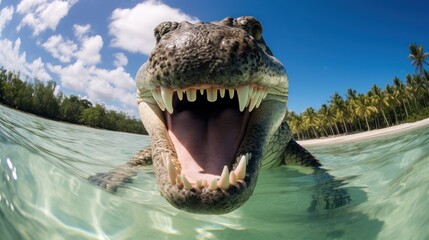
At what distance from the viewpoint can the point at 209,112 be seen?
Result: 303 centimetres

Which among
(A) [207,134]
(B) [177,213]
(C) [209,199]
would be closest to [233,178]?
(C) [209,199]

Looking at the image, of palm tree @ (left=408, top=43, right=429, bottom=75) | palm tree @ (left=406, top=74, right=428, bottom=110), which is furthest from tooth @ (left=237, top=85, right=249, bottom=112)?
palm tree @ (left=406, top=74, right=428, bottom=110)

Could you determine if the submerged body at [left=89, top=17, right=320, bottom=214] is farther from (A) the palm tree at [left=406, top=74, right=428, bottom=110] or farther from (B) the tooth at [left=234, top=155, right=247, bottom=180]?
(A) the palm tree at [left=406, top=74, right=428, bottom=110]

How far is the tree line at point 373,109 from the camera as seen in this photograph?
29.5 feet

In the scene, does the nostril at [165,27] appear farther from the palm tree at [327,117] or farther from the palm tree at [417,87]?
the palm tree at [327,117]

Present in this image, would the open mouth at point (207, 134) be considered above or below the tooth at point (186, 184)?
above

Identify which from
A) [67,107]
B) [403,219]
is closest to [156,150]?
[403,219]

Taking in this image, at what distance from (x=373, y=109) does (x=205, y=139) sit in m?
27.1

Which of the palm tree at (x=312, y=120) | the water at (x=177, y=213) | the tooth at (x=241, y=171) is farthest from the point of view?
the palm tree at (x=312, y=120)

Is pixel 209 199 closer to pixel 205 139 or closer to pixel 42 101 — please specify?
pixel 205 139

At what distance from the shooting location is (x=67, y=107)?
1182cm

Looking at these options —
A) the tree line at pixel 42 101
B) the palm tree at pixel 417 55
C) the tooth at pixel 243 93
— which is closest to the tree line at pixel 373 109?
the palm tree at pixel 417 55

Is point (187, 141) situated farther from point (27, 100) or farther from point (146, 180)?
point (27, 100)

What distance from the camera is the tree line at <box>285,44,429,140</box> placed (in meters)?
8.99
